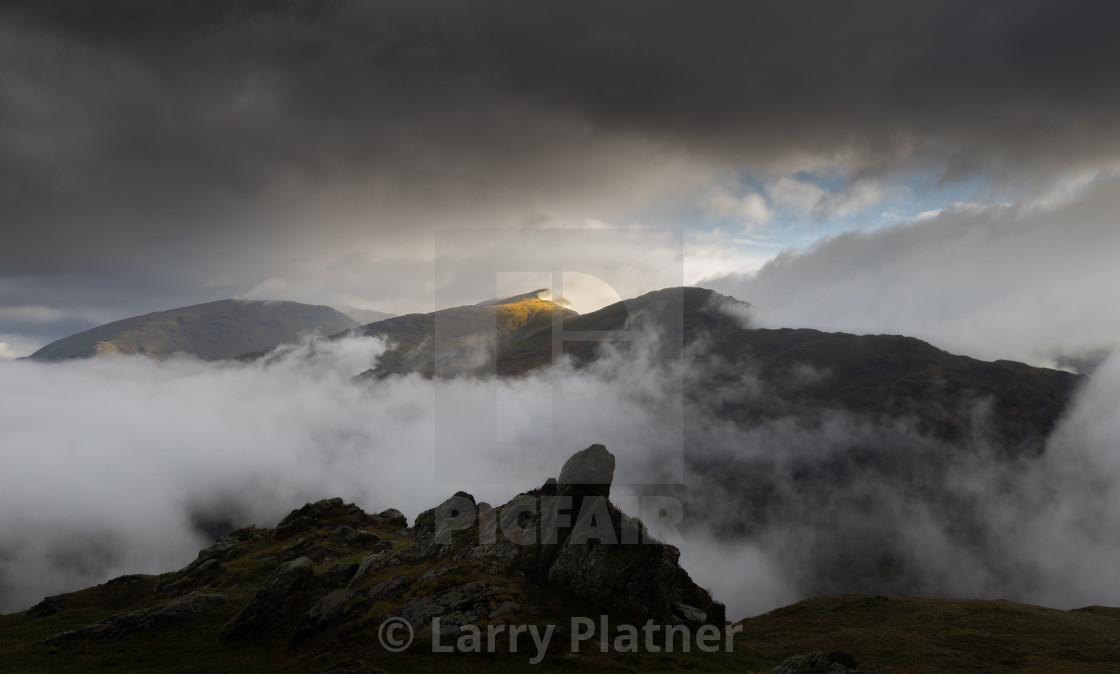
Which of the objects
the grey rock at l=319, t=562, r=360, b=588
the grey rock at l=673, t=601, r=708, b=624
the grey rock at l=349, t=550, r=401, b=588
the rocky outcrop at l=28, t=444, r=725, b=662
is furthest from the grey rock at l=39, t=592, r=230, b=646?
the grey rock at l=673, t=601, r=708, b=624

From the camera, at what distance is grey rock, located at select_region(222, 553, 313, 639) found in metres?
43.4

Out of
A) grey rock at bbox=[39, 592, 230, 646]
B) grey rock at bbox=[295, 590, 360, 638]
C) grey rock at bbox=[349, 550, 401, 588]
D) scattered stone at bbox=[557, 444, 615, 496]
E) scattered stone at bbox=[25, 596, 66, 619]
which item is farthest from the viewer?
scattered stone at bbox=[25, 596, 66, 619]

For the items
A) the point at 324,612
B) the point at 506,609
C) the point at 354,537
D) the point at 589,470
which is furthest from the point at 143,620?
the point at 589,470

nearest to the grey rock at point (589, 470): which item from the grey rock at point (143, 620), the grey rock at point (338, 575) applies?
the grey rock at point (338, 575)

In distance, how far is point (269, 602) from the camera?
1778 inches

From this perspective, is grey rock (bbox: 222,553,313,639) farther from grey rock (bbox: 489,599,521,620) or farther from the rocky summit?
grey rock (bbox: 489,599,521,620)

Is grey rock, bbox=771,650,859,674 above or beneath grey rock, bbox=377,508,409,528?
above

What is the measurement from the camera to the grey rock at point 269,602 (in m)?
43.4

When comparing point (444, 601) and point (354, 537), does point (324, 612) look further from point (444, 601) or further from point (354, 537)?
point (354, 537)

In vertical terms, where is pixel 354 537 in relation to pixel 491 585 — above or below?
below

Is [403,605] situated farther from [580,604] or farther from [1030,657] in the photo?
[1030,657]

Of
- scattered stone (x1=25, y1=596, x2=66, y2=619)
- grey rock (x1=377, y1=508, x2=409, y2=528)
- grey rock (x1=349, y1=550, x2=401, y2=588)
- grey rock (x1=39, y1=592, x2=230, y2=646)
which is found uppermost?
grey rock (x1=349, y1=550, x2=401, y2=588)

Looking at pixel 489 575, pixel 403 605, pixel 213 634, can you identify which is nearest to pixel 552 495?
pixel 489 575

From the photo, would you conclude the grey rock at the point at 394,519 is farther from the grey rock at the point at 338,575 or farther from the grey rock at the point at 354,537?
the grey rock at the point at 338,575
